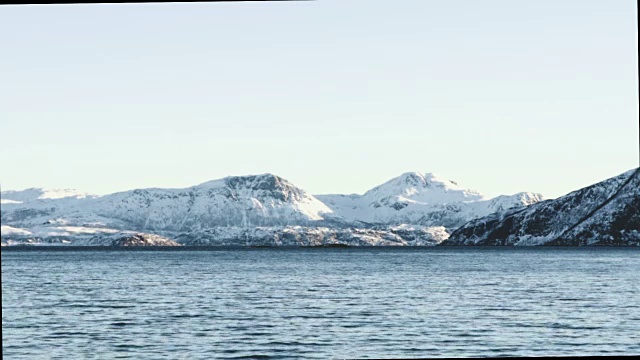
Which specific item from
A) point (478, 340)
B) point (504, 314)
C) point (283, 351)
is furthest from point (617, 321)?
point (283, 351)

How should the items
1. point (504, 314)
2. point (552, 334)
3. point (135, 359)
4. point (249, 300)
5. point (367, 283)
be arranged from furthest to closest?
point (367, 283), point (249, 300), point (504, 314), point (552, 334), point (135, 359)

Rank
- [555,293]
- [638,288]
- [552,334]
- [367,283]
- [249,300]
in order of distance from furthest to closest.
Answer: [367,283]
[638,288]
[555,293]
[249,300]
[552,334]

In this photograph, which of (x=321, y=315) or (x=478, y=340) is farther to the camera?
(x=321, y=315)

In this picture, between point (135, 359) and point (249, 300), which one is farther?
point (249, 300)

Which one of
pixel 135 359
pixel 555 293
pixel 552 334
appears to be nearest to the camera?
pixel 135 359

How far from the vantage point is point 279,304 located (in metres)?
68.8

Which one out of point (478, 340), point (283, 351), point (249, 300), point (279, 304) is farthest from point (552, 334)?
point (249, 300)

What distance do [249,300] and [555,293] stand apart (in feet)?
77.4

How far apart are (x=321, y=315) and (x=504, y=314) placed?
10174 mm

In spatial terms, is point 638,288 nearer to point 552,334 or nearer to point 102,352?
point 552,334

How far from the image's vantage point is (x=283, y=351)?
132 ft

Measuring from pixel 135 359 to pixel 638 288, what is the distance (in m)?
61.5

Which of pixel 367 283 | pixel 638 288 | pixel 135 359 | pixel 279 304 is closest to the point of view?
pixel 135 359

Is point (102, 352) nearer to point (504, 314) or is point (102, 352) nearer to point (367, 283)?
point (504, 314)
